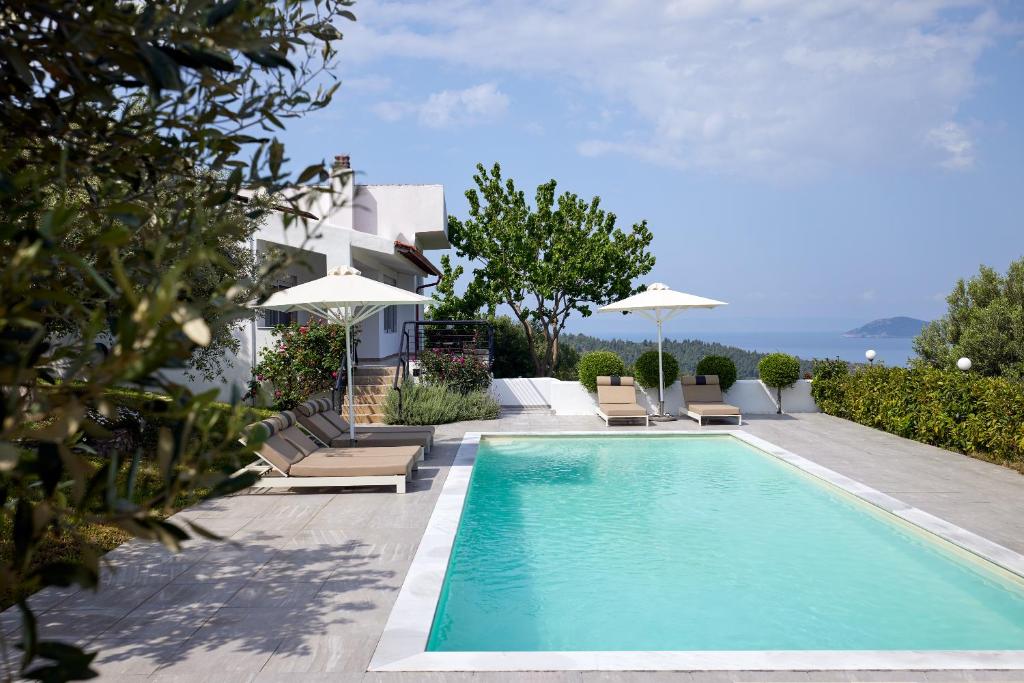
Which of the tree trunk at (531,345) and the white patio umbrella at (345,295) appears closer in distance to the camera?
the white patio umbrella at (345,295)

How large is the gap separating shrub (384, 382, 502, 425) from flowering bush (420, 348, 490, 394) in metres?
0.22

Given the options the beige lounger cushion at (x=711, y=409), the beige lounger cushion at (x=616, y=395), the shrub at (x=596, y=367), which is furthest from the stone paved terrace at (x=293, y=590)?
the shrub at (x=596, y=367)

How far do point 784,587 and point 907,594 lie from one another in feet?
3.53

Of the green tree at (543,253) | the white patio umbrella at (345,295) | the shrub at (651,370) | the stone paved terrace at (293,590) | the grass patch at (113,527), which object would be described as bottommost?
the stone paved terrace at (293,590)

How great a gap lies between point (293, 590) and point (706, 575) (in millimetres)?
3958

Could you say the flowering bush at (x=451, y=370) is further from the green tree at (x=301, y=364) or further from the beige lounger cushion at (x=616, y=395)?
the beige lounger cushion at (x=616, y=395)

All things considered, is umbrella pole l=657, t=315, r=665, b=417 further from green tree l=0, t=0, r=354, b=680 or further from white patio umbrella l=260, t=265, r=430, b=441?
green tree l=0, t=0, r=354, b=680

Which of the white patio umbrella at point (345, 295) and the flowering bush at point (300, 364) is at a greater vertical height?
the white patio umbrella at point (345, 295)

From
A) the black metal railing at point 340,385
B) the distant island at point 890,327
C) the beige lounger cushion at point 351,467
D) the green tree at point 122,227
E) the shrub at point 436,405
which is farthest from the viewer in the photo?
the distant island at point 890,327

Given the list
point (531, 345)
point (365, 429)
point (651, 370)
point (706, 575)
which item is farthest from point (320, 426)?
point (531, 345)

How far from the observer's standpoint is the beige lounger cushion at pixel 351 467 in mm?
9711

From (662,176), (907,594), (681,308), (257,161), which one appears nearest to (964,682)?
(907,594)

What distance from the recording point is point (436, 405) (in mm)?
16812

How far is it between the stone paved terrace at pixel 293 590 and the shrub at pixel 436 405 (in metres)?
5.60
